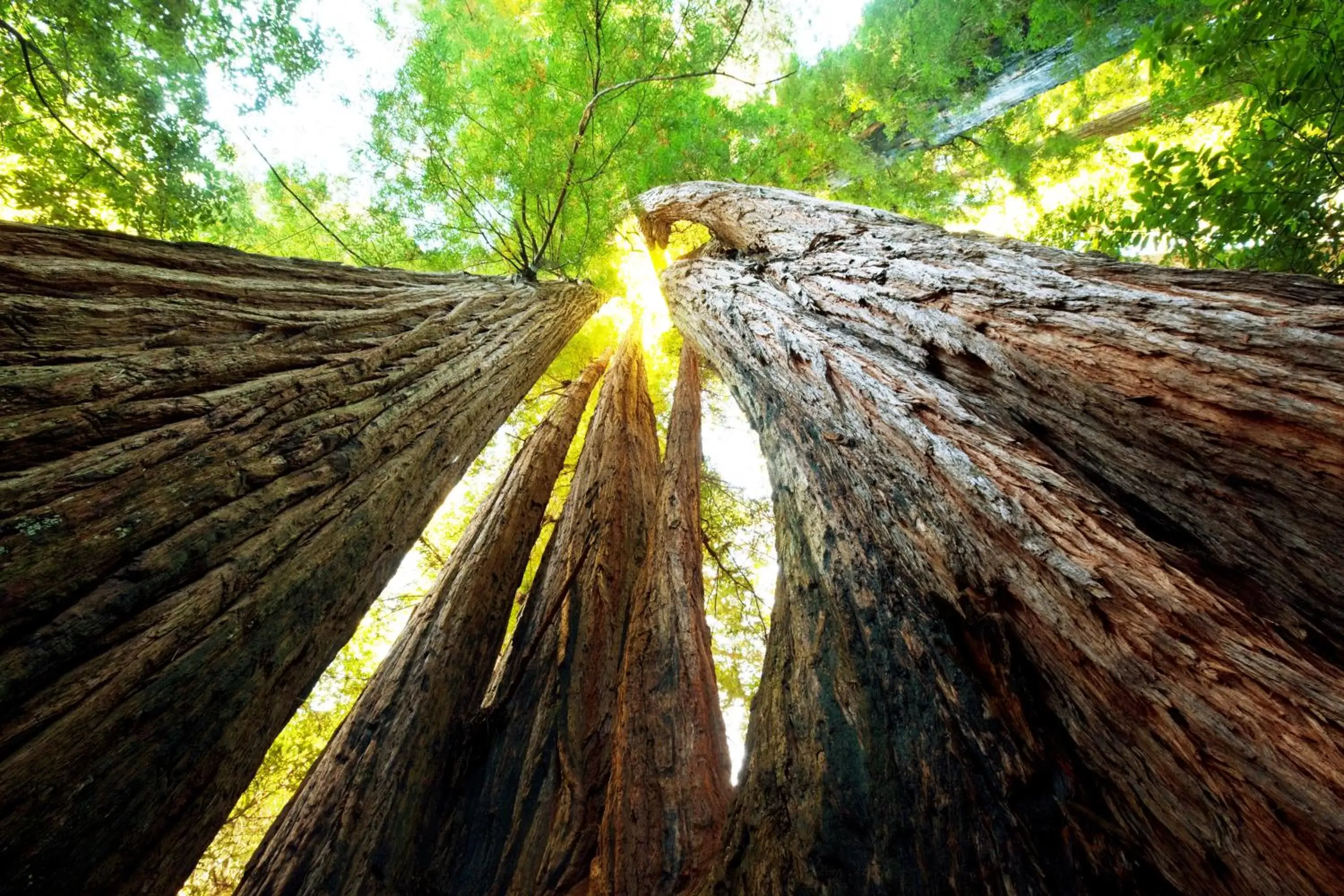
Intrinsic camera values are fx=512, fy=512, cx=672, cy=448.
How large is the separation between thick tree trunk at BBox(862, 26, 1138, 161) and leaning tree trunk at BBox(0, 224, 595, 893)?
7359 mm

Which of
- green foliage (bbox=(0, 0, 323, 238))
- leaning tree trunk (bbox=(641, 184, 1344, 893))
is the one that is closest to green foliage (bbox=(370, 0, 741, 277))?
green foliage (bbox=(0, 0, 323, 238))

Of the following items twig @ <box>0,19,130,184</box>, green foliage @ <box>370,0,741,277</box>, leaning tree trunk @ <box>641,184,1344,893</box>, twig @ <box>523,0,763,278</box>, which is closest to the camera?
leaning tree trunk @ <box>641,184,1344,893</box>

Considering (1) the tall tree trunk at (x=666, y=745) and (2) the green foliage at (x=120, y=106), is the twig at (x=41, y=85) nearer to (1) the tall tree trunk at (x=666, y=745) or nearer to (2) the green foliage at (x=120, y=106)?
(2) the green foliage at (x=120, y=106)

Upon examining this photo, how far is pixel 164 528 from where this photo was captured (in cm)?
126

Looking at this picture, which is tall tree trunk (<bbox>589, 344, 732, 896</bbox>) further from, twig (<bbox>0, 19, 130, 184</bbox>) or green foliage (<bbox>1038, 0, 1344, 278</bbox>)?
twig (<bbox>0, 19, 130, 184</bbox>)

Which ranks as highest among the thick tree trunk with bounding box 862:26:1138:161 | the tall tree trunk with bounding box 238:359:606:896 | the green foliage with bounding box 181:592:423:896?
the thick tree trunk with bounding box 862:26:1138:161

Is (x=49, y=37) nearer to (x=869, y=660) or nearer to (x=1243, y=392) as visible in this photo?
(x=869, y=660)

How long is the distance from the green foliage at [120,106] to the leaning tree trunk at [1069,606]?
15.8ft

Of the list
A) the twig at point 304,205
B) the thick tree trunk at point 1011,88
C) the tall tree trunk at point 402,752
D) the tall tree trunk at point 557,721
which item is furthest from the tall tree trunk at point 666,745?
the thick tree trunk at point 1011,88

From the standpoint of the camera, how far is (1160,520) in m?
1.31

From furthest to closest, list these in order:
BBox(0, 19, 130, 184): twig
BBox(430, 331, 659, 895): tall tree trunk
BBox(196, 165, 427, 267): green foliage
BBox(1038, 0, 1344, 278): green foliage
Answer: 1. BBox(196, 165, 427, 267): green foliage
2. BBox(0, 19, 130, 184): twig
3. BBox(1038, 0, 1344, 278): green foliage
4. BBox(430, 331, 659, 895): tall tree trunk

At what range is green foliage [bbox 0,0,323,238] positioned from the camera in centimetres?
315

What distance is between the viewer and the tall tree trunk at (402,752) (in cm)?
180

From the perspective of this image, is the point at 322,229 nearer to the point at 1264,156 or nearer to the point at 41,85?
the point at 41,85
